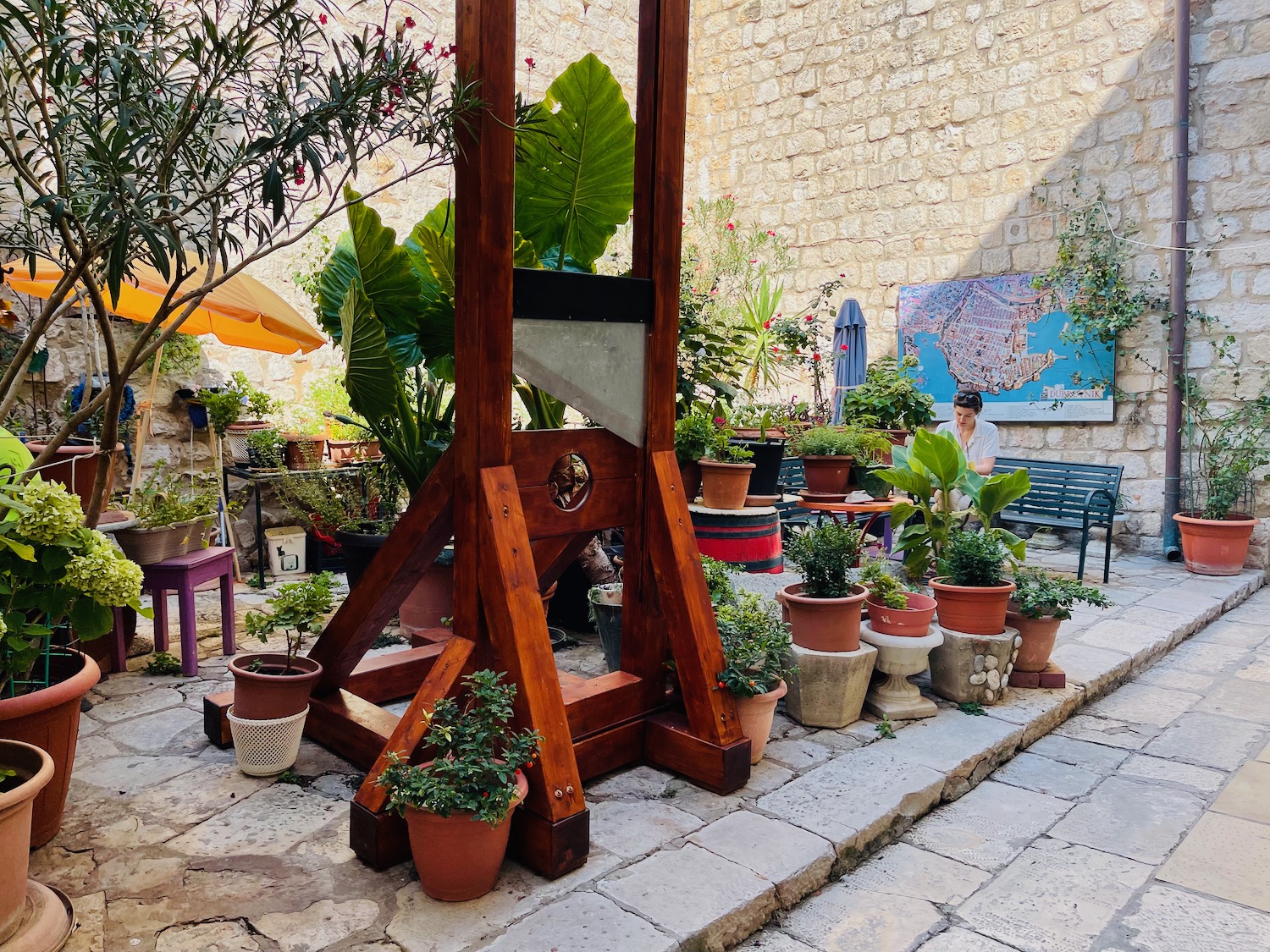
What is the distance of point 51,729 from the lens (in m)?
2.45

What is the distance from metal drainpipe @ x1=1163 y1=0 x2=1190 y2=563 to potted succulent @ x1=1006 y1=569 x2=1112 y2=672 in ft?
12.5

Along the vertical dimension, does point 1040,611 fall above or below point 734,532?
below

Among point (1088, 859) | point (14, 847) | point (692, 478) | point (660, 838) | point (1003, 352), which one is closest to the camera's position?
point (14, 847)

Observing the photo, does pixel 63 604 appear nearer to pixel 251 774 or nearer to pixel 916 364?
pixel 251 774

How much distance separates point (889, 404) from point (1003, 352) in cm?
234

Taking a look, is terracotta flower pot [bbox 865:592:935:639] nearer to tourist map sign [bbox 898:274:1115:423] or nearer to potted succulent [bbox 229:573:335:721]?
potted succulent [bbox 229:573:335:721]

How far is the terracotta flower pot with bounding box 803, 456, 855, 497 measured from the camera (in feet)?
18.2

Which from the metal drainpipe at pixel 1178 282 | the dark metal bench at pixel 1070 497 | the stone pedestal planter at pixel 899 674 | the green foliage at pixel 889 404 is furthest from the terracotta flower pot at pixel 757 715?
the metal drainpipe at pixel 1178 282

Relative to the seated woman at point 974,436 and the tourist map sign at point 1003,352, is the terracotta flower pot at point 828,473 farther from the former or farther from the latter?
the tourist map sign at point 1003,352

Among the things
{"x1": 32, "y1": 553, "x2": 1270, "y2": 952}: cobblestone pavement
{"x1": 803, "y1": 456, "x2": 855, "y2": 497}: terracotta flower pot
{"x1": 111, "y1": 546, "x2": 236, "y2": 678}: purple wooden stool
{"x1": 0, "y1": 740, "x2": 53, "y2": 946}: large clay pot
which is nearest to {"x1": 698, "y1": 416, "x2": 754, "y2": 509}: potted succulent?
{"x1": 803, "y1": 456, "x2": 855, "y2": 497}: terracotta flower pot

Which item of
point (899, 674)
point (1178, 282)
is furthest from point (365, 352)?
point (1178, 282)

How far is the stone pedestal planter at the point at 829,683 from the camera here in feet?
11.6

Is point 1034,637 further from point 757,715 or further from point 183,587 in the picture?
point 183,587

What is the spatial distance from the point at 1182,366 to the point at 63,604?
25.3 ft
